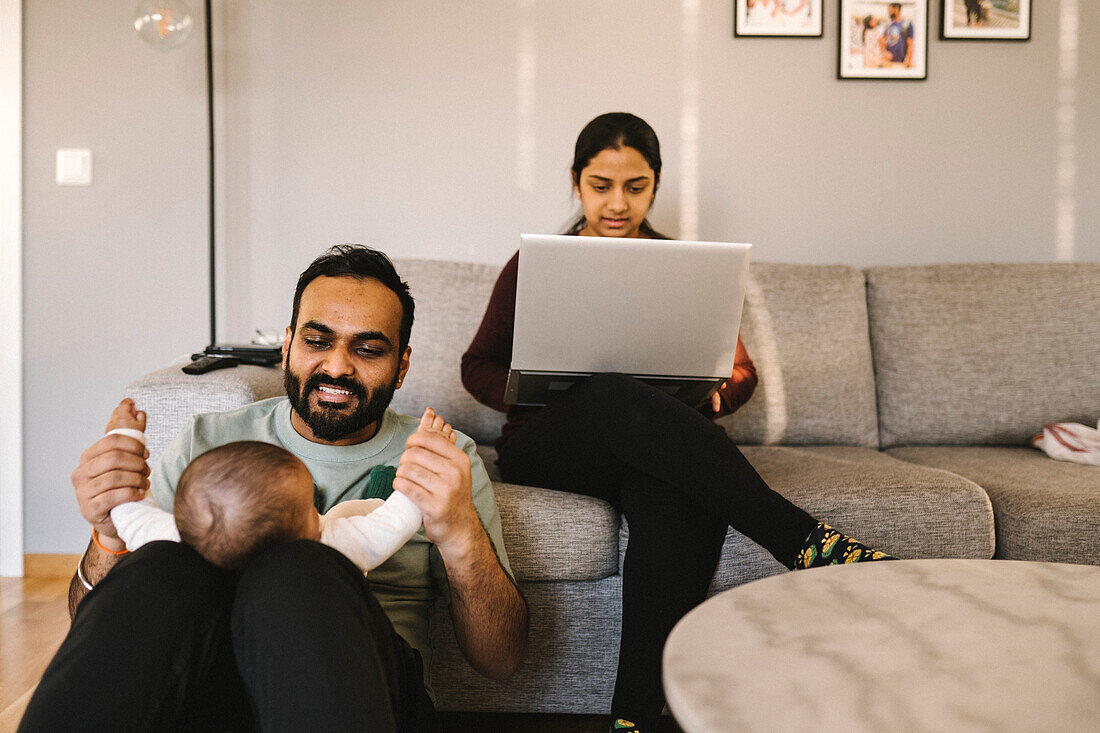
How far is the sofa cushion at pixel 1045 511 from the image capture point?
142 cm

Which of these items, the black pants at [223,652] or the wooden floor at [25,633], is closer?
the black pants at [223,652]

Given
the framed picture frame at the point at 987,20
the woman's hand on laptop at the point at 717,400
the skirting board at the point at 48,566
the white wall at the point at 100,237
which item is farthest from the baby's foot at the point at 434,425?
the framed picture frame at the point at 987,20

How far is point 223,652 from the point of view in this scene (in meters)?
0.77

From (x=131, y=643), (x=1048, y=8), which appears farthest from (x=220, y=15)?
(x=1048, y=8)

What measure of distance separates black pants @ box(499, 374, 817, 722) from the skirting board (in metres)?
1.74

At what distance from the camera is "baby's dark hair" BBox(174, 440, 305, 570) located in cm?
83

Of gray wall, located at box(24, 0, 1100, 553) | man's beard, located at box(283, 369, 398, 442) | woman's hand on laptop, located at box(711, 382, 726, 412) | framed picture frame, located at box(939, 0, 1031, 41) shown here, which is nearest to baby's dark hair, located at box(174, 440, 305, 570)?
man's beard, located at box(283, 369, 398, 442)

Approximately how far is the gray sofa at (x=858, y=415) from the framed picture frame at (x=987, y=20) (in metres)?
0.77

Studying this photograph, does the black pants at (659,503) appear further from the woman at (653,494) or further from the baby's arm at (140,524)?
the baby's arm at (140,524)

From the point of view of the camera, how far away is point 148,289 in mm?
2369

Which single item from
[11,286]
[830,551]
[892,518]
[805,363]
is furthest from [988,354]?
[11,286]

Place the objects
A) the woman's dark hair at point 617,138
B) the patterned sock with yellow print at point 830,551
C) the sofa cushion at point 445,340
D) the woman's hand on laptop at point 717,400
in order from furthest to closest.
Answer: the sofa cushion at point 445,340 → the woman's dark hair at point 617,138 → the woman's hand on laptop at point 717,400 → the patterned sock with yellow print at point 830,551

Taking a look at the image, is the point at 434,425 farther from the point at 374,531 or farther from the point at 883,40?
the point at 883,40

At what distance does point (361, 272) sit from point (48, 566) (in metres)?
1.77
